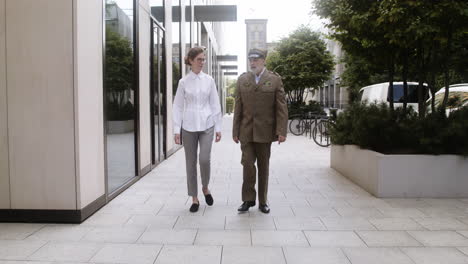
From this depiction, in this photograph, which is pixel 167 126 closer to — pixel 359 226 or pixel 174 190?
pixel 174 190

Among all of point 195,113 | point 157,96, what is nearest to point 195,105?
point 195,113

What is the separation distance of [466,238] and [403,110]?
304 cm

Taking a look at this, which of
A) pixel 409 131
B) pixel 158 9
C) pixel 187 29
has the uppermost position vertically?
pixel 187 29

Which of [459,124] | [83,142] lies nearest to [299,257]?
[83,142]

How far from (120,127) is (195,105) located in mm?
1843

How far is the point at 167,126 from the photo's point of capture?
35.4ft

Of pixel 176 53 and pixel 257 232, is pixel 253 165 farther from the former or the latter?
pixel 176 53

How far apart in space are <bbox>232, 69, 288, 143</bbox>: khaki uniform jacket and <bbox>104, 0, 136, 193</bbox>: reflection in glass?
1.87 m

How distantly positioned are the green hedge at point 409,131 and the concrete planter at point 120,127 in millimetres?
3506

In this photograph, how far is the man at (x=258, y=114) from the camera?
5000mm

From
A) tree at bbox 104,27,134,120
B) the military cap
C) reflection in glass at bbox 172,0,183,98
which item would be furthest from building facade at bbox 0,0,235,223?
reflection in glass at bbox 172,0,183,98

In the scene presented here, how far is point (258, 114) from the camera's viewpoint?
198 inches

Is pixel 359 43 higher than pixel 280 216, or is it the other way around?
pixel 359 43

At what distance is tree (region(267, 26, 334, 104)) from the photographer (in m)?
21.7
